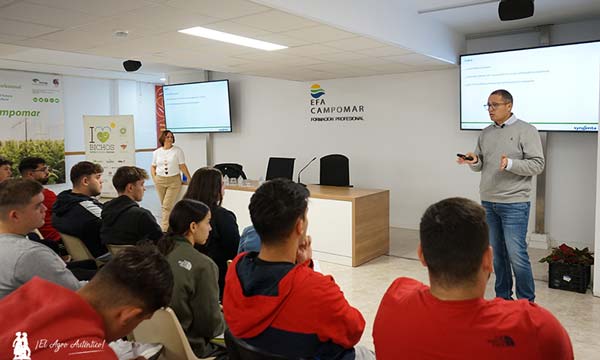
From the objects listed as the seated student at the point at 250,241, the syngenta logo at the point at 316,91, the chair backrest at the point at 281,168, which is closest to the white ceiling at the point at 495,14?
the syngenta logo at the point at 316,91

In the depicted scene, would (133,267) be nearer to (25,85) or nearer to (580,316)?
(580,316)

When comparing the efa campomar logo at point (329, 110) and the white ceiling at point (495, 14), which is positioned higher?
the white ceiling at point (495, 14)

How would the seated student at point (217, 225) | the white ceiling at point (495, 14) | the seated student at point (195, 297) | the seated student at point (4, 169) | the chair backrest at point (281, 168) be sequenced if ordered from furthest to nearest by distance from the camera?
the chair backrest at point (281, 168) < the white ceiling at point (495, 14) < the seated student at point (4, 169) < the seated student at point (217, 225) < the seated student at point (195, 297)

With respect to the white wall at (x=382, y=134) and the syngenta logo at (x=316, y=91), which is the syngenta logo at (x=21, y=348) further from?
the syngenta logo at (x=316, y=91)

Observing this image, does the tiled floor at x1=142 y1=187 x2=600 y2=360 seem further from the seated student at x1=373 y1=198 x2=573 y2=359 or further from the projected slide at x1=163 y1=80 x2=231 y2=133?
the projected slide at x1=163 y1=80 x2=231 y2=133

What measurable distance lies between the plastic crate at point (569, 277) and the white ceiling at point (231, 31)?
8.44ft

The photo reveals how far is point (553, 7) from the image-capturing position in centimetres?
497

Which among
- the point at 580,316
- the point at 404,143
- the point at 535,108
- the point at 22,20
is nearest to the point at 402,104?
the point at 404,143

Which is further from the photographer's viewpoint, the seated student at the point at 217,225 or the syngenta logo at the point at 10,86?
the syngenta logo at the point at 10,86

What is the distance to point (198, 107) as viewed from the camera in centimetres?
880

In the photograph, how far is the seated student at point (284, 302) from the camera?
4.97ft

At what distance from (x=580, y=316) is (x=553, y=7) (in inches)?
127

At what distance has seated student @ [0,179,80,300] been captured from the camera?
1.94m

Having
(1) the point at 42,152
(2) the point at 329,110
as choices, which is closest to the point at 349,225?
(2) the point at 329,110
